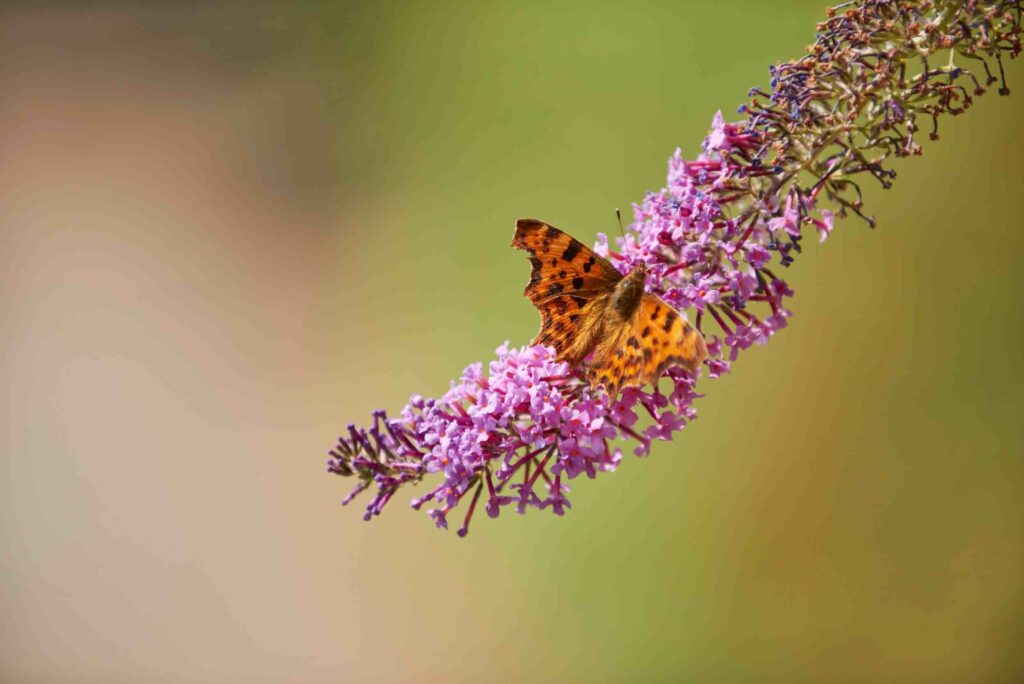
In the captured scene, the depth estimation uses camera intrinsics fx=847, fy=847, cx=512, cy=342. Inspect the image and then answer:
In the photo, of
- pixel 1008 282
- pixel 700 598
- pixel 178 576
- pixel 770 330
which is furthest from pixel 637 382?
pixel 178 576

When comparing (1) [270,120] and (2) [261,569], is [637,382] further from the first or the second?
(1) [270,120]

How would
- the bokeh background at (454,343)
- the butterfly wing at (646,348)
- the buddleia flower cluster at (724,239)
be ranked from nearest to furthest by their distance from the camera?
the butterfly wing at (646,348) < the buddleia flower cluster at (724,239) < the bokeh background at (454,343)

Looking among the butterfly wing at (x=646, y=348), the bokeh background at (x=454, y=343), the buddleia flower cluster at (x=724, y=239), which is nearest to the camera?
the butterfly wing at (x=646, y=348)

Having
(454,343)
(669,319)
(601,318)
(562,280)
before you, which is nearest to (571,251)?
(562,280)

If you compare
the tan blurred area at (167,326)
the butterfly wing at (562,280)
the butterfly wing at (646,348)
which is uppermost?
the tan blurred area at (167,326)

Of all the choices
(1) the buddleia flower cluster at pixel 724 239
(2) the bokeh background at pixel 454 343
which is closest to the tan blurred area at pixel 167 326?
(2) the bokeh background at pixel 454 343

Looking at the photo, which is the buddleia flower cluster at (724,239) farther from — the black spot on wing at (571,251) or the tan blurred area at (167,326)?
the tan blurred area at (167,326)

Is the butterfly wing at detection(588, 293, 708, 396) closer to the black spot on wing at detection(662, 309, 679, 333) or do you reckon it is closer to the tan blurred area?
the black spot on wing at detection(662, 309, 679, 333)

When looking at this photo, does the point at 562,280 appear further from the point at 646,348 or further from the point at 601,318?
the point at 646,348
